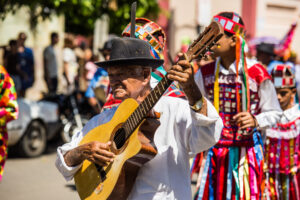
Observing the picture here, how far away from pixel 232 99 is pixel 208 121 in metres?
1.55

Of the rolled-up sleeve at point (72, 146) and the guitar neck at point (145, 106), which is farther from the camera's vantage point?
the rolled-up sleeve at point (72, 146)

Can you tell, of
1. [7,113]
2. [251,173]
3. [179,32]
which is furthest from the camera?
[179,32]

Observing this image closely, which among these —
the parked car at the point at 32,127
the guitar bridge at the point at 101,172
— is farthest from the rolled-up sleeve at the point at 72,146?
the parked car at the point at 32,127

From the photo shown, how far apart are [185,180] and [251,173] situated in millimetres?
1361

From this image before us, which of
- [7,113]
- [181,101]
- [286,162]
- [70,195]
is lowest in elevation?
[70,195]

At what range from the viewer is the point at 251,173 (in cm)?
403

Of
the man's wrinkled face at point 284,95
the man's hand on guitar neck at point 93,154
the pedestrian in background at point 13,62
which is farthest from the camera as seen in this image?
the pedestrian in background at point 13,62

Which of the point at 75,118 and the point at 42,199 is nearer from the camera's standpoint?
the point at 42,199

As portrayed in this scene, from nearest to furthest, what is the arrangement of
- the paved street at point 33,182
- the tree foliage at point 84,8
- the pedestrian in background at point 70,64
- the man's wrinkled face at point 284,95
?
1. the man's wrinkled face at point 284,95
2. the paved street at point 33,182
3. the tree foliage at point 84,8
4. the pedestrian in background at point 70,64

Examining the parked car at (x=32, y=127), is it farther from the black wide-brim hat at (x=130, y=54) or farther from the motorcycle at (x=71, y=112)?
the black wide-brim hat at (x=130, y=54)

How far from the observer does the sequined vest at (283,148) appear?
514 cm

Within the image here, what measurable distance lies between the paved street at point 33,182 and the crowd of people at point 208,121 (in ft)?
5.39

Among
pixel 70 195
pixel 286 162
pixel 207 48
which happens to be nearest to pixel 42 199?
pixel 70 195

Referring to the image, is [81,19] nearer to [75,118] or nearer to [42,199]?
[75,118]
